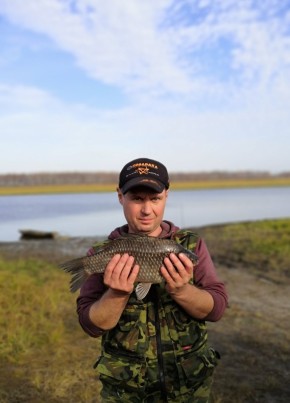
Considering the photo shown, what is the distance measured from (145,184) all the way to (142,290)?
68cm

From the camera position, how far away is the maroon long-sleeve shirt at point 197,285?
2.72 meters

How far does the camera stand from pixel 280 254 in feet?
45.6

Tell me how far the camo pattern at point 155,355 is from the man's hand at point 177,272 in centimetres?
29

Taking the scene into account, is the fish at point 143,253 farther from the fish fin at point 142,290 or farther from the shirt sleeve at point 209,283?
the shirt sleeve at point 209,283

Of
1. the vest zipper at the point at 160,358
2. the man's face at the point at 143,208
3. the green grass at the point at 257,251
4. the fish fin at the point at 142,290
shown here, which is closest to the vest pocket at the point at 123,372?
the vest zipper at the point at 160,358

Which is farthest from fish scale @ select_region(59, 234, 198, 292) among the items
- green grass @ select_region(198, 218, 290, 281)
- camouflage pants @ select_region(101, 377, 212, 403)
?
green grass @ select_region(198, 218, 290, 281)

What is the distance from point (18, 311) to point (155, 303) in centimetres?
522

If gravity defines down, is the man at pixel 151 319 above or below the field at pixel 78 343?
above

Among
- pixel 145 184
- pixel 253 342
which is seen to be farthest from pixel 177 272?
pixel 253 342

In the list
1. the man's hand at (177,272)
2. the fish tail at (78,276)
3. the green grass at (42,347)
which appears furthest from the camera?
the green grass at (42,347)

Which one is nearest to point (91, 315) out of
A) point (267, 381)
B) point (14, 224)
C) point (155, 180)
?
point (155, 180)

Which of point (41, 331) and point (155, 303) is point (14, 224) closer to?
point (41, 331)

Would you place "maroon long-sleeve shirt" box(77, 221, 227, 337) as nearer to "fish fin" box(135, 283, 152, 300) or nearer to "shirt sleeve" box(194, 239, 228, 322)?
"shirt sleeve" box(194, 239, 228, 322)

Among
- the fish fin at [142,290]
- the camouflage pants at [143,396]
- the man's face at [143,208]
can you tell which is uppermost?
the man's face at [143,208]
